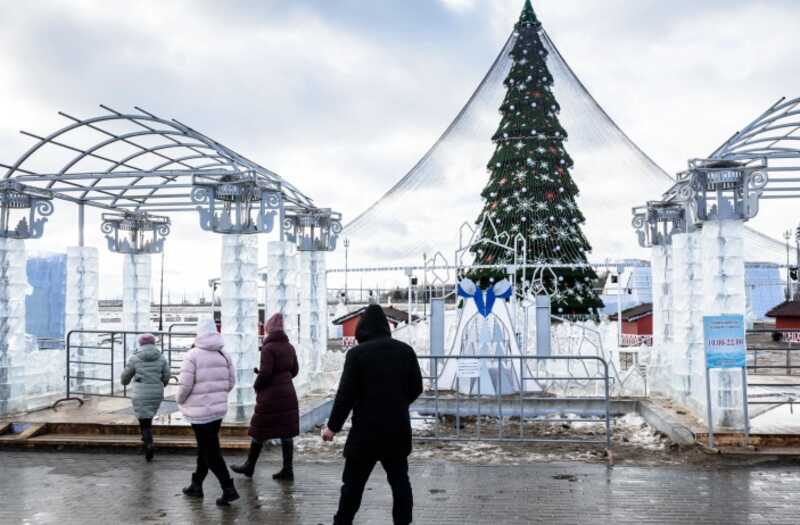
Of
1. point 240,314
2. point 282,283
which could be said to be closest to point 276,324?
point 240,314

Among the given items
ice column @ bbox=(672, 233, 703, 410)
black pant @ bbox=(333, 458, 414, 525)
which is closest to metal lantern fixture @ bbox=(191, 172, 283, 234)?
Answer: black pant @ bbox=(333, 458, 414, 525)

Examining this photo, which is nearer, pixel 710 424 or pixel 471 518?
pixel 471 518

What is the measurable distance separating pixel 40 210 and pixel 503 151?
1945 cm

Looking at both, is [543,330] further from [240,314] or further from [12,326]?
[12,326]

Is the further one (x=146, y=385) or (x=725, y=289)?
(x=725, y=289)

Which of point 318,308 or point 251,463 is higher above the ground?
point 318,308

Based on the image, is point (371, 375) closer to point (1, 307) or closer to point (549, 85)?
point (1, 307)

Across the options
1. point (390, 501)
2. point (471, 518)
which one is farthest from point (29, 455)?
point (471, 518)

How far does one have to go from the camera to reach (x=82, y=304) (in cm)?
1260

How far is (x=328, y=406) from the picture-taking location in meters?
10.9

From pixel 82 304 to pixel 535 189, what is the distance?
1788 centimetres

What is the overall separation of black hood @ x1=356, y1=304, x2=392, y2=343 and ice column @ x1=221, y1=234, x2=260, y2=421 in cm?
487

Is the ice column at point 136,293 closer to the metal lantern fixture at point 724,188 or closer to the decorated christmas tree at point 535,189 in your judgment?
the metal lantern fixture at point 724,188

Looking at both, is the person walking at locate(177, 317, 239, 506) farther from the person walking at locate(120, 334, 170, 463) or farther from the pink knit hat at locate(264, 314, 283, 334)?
the person walking at locate(120, 334, 170, 463)
